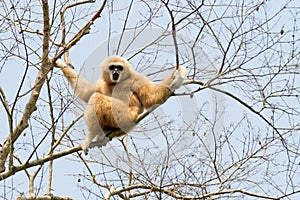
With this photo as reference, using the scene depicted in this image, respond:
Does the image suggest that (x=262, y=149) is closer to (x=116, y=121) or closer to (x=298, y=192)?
(x=298, y=192)

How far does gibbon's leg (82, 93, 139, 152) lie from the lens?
6.64 metres

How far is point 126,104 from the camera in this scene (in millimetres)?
6770

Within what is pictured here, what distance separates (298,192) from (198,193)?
4.46ft

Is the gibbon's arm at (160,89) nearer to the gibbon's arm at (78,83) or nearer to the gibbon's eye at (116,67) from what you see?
the gibbon's eye at (116,67)

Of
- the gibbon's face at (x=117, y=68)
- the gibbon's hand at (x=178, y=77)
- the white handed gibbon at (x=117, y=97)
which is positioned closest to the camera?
the gibbon's hand at (x=178, y=77)

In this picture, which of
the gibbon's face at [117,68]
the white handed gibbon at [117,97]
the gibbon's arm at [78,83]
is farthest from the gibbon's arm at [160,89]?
the gibbon's arm at [78,83]

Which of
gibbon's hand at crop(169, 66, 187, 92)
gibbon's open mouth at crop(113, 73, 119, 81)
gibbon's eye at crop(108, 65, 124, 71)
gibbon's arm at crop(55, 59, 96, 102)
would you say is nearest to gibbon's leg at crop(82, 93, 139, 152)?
gibbon's arm at crop(55, 59, 96, 102)

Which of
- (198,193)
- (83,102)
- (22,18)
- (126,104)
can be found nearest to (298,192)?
(198,193)

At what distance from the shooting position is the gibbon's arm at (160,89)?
6.01m

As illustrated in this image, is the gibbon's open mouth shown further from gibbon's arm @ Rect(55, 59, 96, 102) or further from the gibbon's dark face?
gibbon's arm @ Rect(55, 59, 96, 102)

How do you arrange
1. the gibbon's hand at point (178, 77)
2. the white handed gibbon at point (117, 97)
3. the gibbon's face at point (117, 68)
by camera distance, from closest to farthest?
the gibbon's hand at point (178, 77), the white handed gibbon at point (117, 97), the gibbon's face at point (117, 68)

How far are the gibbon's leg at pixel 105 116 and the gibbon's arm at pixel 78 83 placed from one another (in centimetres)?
20

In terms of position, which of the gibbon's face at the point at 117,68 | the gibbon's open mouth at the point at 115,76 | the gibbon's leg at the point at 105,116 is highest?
the gibbon's face at the point at 117,68

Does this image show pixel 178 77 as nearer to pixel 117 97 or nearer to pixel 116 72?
pixel 117 97
